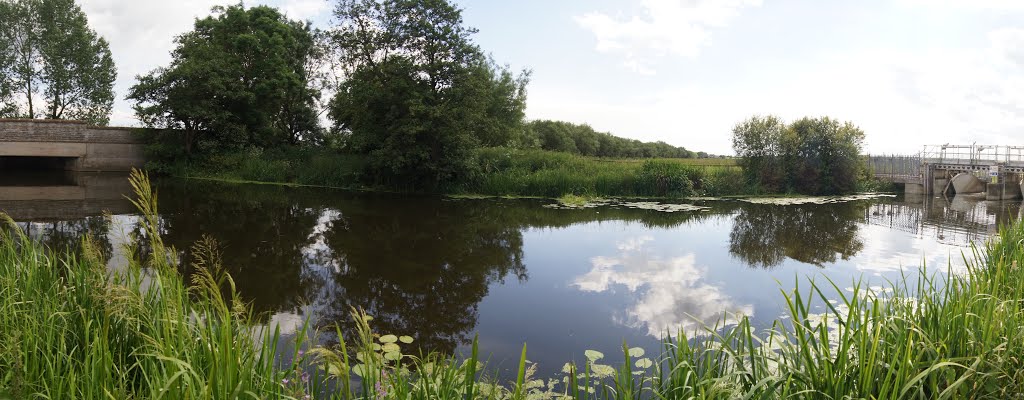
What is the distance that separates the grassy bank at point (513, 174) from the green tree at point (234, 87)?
5.69 feet

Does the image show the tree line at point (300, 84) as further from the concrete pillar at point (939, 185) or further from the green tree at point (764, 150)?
the concrete pillar at point (939, 185)

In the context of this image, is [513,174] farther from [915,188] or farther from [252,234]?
[915,188]

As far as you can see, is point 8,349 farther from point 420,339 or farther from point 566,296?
point 566,296

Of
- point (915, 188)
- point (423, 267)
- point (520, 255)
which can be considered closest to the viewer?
point (423, 267)

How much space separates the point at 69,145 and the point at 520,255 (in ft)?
95.8

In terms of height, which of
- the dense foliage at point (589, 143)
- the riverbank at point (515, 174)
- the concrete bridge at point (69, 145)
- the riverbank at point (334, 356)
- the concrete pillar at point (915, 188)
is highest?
the dense foliage at point (589, 143)

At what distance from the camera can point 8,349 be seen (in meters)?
2.72

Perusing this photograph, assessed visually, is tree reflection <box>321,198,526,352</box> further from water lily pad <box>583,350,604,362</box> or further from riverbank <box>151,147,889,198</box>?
riverbank <box>151,147,889,198</box>

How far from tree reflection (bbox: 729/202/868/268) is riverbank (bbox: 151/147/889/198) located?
3351mm

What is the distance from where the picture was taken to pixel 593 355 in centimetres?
486

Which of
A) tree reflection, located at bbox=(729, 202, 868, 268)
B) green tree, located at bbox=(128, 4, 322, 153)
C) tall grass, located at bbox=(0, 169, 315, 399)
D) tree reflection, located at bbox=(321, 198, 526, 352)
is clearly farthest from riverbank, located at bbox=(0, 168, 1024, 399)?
green tree, located at bbox=(128, 4, 322, 153)

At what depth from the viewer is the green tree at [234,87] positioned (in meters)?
26.0

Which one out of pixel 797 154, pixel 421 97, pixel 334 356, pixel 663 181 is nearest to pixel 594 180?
pixel 663 181

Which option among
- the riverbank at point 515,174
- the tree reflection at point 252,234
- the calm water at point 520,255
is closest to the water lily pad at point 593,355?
the calm water at point 520,255
